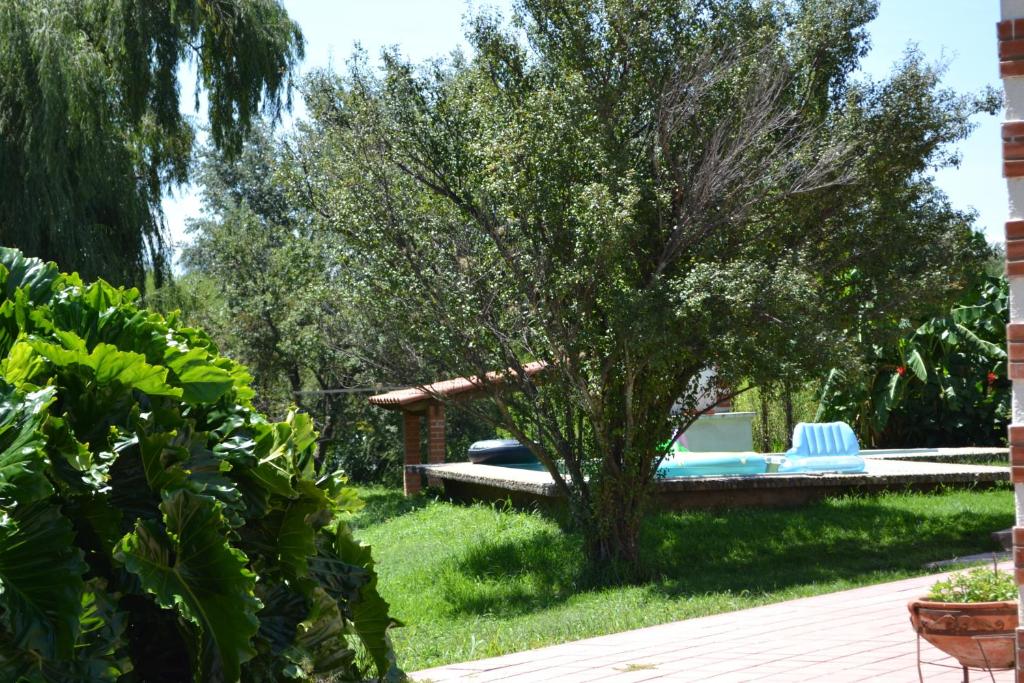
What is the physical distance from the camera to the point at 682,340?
1025cm

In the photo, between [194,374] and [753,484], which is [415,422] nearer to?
[753,484]

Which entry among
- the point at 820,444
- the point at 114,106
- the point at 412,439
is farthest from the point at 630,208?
the point at 412,439

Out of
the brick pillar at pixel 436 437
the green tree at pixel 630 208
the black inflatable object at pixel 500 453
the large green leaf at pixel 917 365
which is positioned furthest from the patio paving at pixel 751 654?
the large green leaf at pixel 917 365

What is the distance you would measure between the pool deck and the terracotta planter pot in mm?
8370

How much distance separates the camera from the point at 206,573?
12.7ft

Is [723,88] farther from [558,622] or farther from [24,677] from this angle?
[24,677]

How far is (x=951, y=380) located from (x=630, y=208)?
15.2 m

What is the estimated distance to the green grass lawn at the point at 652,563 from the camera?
9.27 meters

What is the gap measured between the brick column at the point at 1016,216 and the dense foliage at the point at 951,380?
18.3 m

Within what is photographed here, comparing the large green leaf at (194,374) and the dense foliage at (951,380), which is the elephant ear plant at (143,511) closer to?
the large green leaf at (194,374)

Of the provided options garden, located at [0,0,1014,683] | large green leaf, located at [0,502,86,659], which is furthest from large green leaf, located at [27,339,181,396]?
garden, located at [0,0,1014,683]

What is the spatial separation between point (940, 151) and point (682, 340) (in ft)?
15.0

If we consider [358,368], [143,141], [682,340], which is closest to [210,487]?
[682,340]

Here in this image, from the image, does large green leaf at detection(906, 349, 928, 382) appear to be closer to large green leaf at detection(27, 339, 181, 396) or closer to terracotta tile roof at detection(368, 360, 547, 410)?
terracotta tile roof at detection(368, 360, 547, 410)
